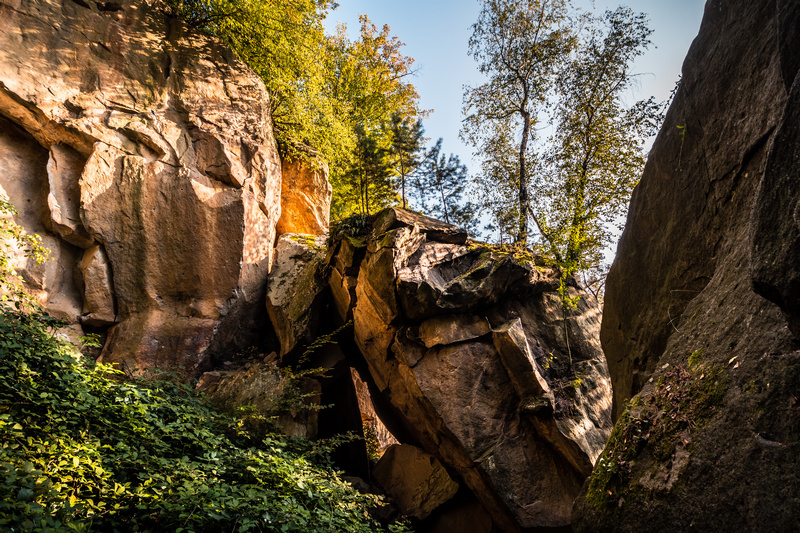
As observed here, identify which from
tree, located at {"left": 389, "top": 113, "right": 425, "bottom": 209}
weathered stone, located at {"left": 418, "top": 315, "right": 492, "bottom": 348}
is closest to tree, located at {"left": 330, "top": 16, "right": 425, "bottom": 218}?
tree, located at {"left": 389, "top": 113, "right": 425, "bottom": 209}

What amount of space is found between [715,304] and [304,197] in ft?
39.5

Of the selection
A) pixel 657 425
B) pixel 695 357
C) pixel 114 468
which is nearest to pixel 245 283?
pixel 114 468

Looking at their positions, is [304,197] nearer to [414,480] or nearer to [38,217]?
[38,217]

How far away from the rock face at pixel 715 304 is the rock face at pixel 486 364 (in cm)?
202

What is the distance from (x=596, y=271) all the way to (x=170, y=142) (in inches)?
601

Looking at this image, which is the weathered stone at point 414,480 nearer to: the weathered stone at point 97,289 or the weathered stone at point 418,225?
the weathered stone at point 418,225

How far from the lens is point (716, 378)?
9.62ft

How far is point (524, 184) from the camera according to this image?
1272 centimetres

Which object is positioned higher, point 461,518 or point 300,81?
point 300,81

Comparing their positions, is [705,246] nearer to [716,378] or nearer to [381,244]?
[716,378]

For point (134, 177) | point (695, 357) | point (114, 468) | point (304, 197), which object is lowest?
point (114, 468)

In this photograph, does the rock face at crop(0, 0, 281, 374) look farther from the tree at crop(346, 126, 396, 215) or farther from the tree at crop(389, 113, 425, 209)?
the tree at crop(389, 113, 425, 209)

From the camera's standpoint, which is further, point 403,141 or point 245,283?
point 403,141

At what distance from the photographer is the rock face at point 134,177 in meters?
8.72
